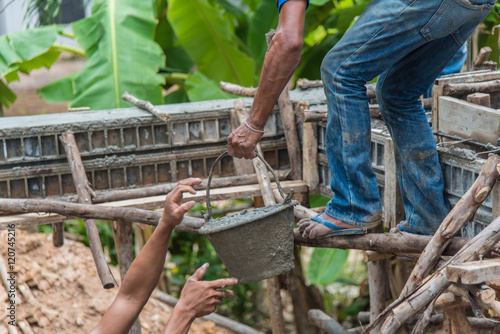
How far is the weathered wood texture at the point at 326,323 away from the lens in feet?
20.1

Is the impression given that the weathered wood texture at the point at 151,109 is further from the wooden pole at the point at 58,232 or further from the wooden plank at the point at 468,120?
the wooden plank at the point at 468,120

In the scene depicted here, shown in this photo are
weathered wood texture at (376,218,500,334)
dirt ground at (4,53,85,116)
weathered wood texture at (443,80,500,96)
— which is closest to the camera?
weathered wood texture at (376,218,500,334)

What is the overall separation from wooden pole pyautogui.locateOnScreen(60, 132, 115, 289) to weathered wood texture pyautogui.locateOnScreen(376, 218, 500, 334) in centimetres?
177

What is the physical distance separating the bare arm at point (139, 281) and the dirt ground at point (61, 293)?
3.97 m

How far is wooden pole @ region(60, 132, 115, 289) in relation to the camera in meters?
3.79

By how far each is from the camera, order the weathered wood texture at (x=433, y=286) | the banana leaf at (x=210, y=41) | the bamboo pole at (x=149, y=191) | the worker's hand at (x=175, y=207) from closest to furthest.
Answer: the weathered wood texture at (x=433, y=286), the worker's hand at (x=175, y=207), the bamboo pole at (x=149, y=191), the banana leaf at (x=210, y=41)

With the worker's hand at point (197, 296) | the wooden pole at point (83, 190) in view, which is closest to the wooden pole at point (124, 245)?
the wooden pole at point (83, 190)

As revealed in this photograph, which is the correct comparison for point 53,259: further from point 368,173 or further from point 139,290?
point 368,173

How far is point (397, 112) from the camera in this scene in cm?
318

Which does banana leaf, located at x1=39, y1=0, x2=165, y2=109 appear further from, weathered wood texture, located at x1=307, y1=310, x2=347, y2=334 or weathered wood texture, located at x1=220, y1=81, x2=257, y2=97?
weathered wood texture, located at x1=307, y1=310, x2=347, y2=334

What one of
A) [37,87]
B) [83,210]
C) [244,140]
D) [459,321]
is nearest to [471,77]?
[459,321]

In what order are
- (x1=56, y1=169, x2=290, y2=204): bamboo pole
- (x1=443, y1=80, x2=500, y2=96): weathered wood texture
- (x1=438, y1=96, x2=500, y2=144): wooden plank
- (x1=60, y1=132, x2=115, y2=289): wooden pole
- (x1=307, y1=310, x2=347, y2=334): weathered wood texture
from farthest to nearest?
(x1=307, y1=310, x2=347, y2=334): weathered wood texture, (x1=56, y1=169, x2=290, y2=204): bamboo pole, (x1=60, y1=132, x2=115, y2=289): wooden pole, (x1=443, y1=80, x2=500, y2=96): weathered wood texture, (x1=438, y1=96, x2=500, y2=144): wooden plank

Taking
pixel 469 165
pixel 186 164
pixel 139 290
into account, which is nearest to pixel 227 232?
pixel 139 290

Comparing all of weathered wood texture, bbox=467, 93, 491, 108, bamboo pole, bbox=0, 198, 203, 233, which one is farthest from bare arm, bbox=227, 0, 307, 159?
weathered wood texture, bbox=467, 93, 491, 108
